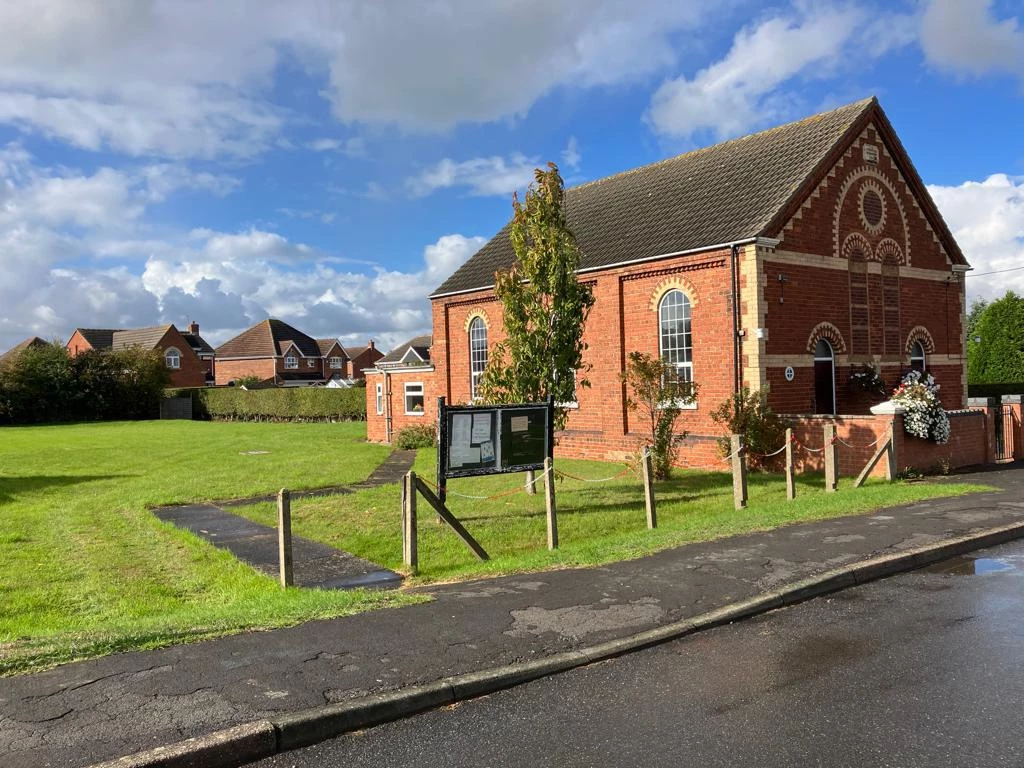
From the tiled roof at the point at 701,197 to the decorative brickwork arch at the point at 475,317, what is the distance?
0.82 m

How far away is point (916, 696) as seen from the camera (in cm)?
519

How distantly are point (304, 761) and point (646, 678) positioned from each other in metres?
2.37

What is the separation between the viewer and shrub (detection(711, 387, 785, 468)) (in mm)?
17453

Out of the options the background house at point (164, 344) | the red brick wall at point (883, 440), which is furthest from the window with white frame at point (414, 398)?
the background house at point (164, 344)

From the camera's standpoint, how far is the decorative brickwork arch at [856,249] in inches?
784

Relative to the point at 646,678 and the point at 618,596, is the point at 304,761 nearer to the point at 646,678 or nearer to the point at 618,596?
the point at 646,678

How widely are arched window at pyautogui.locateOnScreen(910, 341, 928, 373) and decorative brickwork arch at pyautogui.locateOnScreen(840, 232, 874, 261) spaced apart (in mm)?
3103

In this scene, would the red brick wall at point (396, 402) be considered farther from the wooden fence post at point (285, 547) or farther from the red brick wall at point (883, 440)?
the wooden fence post at point (285, 547)

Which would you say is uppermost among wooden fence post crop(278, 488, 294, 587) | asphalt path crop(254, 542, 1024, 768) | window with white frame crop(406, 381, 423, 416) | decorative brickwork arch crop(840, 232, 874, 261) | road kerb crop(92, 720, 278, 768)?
decorative brickwork arch crop(840, 232, 874, 261)

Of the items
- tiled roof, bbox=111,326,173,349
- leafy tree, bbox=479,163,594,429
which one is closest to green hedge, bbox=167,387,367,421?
tiled roof, bbox=111,326,173,349

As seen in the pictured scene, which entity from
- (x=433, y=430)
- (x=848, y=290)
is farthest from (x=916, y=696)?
(x=433, y=430)

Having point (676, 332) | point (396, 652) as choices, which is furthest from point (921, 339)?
point (396, 652)

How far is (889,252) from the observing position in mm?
21047

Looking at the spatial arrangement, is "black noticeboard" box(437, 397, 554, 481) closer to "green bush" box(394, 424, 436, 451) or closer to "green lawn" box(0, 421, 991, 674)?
"green lawn" box(0, 421, 991, 674)
